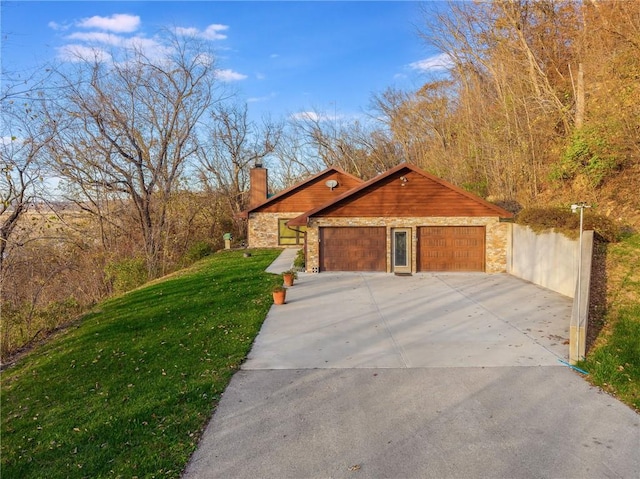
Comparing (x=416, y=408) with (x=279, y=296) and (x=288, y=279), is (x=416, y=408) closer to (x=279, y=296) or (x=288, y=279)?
(x=279, y=296)

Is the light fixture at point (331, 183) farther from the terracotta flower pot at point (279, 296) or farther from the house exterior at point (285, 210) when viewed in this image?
the terracotta flower pot at point (279, 296)

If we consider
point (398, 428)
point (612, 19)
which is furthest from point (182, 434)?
point (612, 19)

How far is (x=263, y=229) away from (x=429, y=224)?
11279 millimetres

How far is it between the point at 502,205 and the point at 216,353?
13699mm

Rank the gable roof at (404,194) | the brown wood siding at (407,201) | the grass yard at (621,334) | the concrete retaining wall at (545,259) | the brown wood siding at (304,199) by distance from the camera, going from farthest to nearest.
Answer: the brown wood siding at (304,199) → the brown wood siding at (407,201) → the gable roof at (404,194) → the concrete retaining wall at (545,259) → the grass yard at (621,334)

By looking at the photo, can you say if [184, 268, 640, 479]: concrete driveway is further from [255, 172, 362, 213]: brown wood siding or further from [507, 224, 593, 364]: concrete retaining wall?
[255, 172, 362, 213]: brown wood siding

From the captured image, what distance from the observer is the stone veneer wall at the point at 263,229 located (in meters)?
22.8

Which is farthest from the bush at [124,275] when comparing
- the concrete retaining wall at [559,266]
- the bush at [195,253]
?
the concrete retaining wall at [559,266]

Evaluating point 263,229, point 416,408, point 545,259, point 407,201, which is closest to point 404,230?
point 407,201

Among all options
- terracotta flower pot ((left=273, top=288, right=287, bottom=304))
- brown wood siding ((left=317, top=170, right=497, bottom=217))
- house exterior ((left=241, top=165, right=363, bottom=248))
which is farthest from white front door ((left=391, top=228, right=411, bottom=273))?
house exterior ((left=241, top=165, right=363, bottom=248))

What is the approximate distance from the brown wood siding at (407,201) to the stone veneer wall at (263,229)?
9050 mm

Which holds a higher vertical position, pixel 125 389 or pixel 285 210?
pixel 285 210

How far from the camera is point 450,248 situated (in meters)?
14.3

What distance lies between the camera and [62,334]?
862 centimetres
